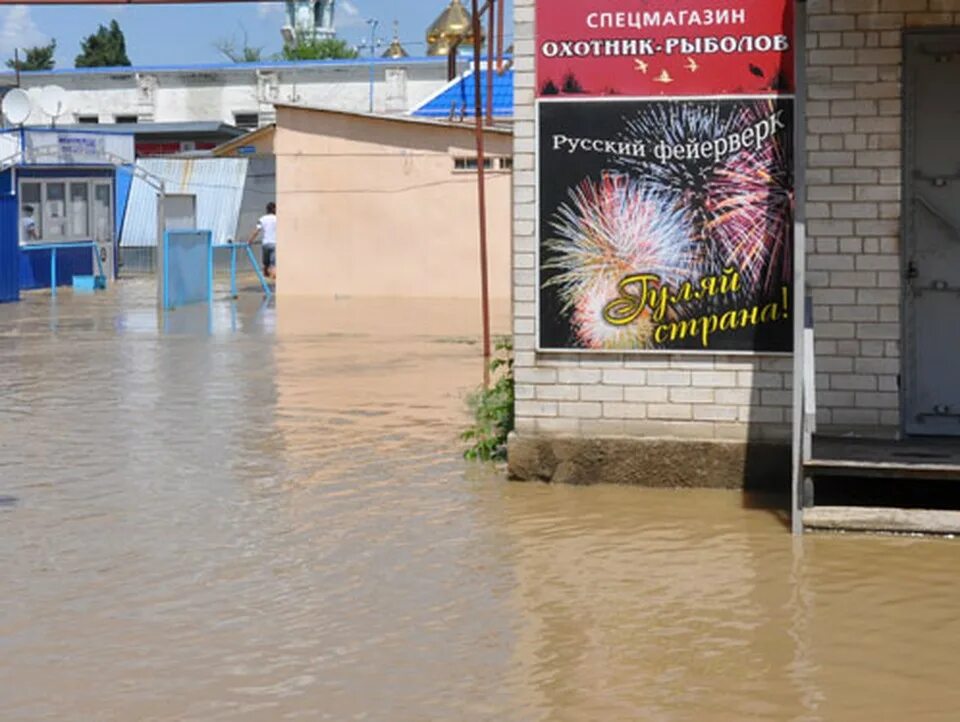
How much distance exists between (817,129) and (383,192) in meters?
22.2

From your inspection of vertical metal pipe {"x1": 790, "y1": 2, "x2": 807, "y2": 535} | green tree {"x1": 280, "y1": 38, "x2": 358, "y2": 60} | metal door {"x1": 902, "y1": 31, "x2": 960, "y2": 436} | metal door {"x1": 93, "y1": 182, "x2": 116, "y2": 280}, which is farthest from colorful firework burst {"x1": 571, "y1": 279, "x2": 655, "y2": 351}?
green tree {"x1": 280, "y1": 38, "x2": 358, "y2": 60}

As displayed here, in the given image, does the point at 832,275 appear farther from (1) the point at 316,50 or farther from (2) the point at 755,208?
(1) the point at 316,50

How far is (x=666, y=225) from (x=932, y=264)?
5.37 feet

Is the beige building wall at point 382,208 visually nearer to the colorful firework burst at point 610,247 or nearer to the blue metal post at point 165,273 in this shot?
the blue metal post at point 165,273

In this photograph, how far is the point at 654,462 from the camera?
10750 mm

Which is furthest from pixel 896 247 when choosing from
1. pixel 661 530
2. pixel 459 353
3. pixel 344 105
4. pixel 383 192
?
pixel 344 105

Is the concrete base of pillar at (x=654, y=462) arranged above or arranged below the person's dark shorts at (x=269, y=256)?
below

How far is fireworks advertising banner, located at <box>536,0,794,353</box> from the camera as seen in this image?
1056cm

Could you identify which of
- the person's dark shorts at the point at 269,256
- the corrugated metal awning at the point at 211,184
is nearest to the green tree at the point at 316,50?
the corrugated metal awning at the point at 211,184

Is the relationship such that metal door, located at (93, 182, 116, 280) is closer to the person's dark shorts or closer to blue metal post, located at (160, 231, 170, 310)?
the person's dark shorts

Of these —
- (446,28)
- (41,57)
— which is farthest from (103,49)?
(446,28)

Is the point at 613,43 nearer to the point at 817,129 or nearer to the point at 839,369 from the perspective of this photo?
the point at 817,129

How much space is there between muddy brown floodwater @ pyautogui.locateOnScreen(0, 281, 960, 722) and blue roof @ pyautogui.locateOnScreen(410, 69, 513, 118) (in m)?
22.7

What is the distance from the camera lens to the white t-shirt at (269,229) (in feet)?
108
